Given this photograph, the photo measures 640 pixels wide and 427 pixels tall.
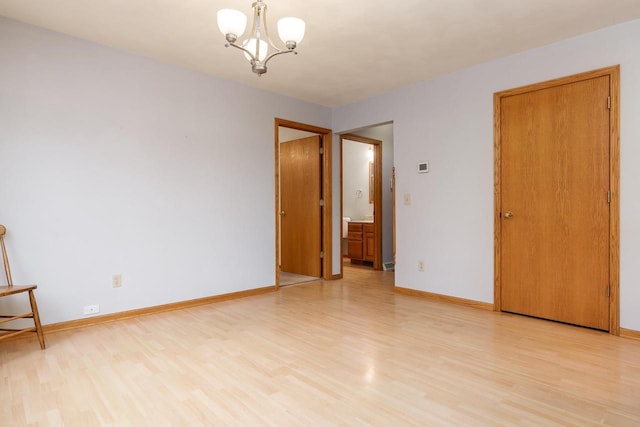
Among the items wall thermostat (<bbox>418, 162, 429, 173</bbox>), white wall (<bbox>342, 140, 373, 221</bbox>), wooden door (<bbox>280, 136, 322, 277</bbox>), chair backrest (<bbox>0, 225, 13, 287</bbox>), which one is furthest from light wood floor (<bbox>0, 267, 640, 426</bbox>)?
white wall (<bbox>342, 140, 373, 221</bbox>)

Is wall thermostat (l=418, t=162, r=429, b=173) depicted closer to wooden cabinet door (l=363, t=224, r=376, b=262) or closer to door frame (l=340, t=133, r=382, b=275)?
door frame (l=340, t=133, r=382, b=275)

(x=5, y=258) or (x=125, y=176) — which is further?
(x=125, y=176)

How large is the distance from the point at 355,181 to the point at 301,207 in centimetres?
174

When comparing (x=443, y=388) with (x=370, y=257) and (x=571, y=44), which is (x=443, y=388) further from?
(x=370, y=257)

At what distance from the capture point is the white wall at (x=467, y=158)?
271 cm

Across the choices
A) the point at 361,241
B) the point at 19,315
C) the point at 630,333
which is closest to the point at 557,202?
the point at 630,333

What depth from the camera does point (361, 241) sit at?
240 inches

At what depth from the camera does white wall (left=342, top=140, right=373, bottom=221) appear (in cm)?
657

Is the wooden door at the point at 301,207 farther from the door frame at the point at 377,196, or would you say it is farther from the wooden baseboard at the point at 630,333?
the wooden baseboard at the point at 630,333

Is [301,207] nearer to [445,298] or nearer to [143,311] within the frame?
[445,298]

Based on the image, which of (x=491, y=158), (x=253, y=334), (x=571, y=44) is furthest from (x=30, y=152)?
(x=571, y=44)

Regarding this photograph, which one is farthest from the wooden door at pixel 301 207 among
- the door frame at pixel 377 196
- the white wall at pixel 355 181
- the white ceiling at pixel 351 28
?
the white ceiling at pixel 351 28

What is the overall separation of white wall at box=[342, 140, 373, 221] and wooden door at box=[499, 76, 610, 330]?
3393 millimetres

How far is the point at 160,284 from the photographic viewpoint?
3.46 m
